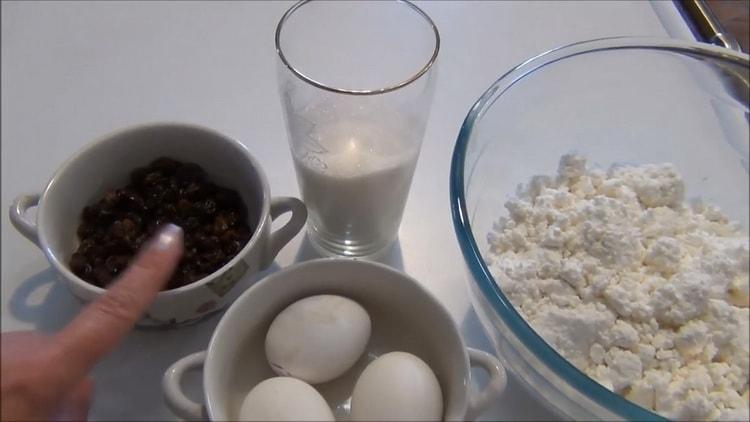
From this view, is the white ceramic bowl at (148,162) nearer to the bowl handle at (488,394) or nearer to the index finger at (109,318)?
the index finger at (109,318)

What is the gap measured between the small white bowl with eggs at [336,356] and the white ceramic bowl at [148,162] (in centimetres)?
5

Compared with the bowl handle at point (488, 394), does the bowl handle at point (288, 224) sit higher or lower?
higher

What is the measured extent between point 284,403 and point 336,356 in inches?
3.0

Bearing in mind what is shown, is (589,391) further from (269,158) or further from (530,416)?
(269,158)

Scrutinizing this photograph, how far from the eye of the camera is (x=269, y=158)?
2.95 feet

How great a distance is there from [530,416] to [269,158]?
18.1 inches

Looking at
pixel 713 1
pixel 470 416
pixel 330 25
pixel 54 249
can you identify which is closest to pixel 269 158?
pixel 330 25

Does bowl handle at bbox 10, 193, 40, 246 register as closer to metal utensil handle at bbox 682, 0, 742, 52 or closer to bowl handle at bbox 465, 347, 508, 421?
bowl handle at bbox 465, 347, 508, 421

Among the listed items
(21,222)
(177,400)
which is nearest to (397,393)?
(177,400)

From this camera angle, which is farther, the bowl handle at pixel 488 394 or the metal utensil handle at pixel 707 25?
the metal utensil handle at pixel 707 25

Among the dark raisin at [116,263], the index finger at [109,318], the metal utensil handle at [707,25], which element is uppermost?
the index finger at [109,318]

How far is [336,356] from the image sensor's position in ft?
2.06

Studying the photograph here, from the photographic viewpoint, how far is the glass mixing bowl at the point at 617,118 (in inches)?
31.8

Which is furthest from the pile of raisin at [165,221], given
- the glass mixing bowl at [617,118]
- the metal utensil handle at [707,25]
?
the metal utensil handle at [707,25]
